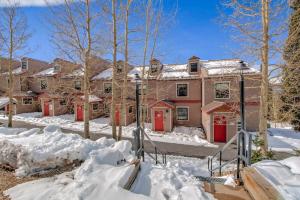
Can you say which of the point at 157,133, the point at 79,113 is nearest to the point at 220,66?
the point at 157,133

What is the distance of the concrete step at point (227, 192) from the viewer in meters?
3.74

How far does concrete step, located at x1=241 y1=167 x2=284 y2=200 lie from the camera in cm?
290

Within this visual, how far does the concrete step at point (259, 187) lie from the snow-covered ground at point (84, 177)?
903 millimetres

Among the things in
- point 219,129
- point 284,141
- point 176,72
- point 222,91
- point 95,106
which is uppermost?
point 176,72

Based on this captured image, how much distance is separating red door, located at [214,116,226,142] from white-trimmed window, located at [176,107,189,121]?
4297 mm

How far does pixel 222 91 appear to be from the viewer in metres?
16.8

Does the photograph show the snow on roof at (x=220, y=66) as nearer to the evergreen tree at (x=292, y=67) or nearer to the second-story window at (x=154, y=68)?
the second-story window at (x=154, y=68)

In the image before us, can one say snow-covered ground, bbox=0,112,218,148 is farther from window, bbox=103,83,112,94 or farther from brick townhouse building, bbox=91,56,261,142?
window, bbox=103,83,112,94

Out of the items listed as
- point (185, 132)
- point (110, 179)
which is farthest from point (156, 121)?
point (110, 179)

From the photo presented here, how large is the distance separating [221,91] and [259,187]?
48.1 ft

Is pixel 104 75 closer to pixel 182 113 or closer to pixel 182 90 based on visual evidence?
pixel 182 90

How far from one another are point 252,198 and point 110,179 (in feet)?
10.0

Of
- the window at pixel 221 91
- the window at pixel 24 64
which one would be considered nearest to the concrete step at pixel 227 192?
the window at pixel 221 91

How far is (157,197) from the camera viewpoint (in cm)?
345
